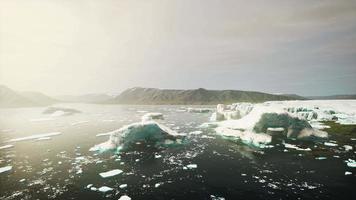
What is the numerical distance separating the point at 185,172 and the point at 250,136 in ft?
50.9

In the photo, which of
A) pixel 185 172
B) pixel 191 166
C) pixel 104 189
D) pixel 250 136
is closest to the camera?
pixel 104 189

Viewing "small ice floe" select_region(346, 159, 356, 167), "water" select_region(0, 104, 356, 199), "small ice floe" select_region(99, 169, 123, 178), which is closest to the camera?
"water" select_region(0, 104, 356, 199)

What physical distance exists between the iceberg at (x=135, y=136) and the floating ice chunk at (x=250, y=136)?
1007 cm

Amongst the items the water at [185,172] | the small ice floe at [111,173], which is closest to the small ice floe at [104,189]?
the water at [185,172]

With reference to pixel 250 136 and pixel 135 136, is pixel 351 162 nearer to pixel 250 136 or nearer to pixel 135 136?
pixel 250 136

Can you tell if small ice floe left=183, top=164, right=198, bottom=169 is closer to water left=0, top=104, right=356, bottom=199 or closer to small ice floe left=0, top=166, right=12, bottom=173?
water left=0, top=104, right=356, bottom=199

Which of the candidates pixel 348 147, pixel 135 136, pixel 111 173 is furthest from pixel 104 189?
pixel 348 147

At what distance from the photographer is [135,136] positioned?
1114 inches

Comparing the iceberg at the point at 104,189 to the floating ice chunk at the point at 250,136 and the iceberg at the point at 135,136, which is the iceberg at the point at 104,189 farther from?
the floating ice chunk at the point at 250,136

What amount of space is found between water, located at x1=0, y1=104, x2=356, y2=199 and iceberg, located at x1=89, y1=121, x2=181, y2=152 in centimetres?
125

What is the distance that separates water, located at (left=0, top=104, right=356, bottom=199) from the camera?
1511 cm

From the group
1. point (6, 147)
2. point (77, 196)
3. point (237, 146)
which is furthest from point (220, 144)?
point (6, 147)

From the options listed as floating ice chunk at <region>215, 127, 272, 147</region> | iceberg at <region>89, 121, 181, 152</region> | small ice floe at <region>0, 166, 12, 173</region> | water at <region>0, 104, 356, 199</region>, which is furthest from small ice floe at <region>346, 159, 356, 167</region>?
small ice floe at <region>0, 166, 12, 173</region>

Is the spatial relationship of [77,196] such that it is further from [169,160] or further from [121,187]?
[169,160]
